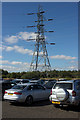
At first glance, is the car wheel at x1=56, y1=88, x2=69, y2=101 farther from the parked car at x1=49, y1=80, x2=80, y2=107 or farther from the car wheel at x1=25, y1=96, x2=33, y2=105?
the car wheel at x1=25, y1=96, x2=33, y2=105

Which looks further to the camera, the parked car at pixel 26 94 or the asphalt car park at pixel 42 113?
the parked car at pixel 26 94

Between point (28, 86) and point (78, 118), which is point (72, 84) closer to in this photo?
point (78, 118)

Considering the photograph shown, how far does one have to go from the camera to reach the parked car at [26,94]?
10.4 metres

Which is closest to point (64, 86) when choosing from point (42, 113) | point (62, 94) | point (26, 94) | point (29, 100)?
point (62, 94)

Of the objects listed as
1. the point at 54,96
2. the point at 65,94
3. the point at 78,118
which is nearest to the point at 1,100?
the point at 54,96

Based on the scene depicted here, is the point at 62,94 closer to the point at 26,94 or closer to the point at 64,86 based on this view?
the point at 64,86

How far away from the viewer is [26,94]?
35.1 feet

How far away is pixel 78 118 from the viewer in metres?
7.19

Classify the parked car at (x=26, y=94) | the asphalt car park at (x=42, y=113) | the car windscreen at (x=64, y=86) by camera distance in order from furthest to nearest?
the parked car at (x=26, y=94)
the car windscreen at (x=64, y=86)
the asphalt car park at (x=42, y=113)

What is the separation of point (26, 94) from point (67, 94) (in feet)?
11.0

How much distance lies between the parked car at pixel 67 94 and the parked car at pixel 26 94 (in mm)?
2346

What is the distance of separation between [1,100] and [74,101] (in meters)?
6.69

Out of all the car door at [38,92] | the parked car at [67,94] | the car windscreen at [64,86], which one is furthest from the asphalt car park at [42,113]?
the car door at [38,92]

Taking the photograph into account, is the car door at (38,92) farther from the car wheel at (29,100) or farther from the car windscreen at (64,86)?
the car windscreen at (64,86)
